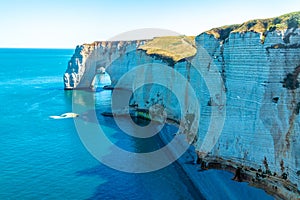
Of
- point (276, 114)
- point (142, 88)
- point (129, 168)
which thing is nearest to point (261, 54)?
point (276, 114)

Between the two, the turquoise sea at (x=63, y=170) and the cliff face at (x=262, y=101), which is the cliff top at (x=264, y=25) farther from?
the turquoise sea at (x=63, y=170)

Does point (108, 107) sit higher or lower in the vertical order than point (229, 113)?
lower

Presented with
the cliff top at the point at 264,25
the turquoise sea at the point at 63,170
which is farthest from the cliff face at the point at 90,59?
the cliff top at the point at 264,25

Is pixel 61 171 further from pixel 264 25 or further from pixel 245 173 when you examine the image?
pixel 264 25

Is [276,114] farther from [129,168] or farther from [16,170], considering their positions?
[16,170]

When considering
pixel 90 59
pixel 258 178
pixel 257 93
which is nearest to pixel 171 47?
pixel 90 59
